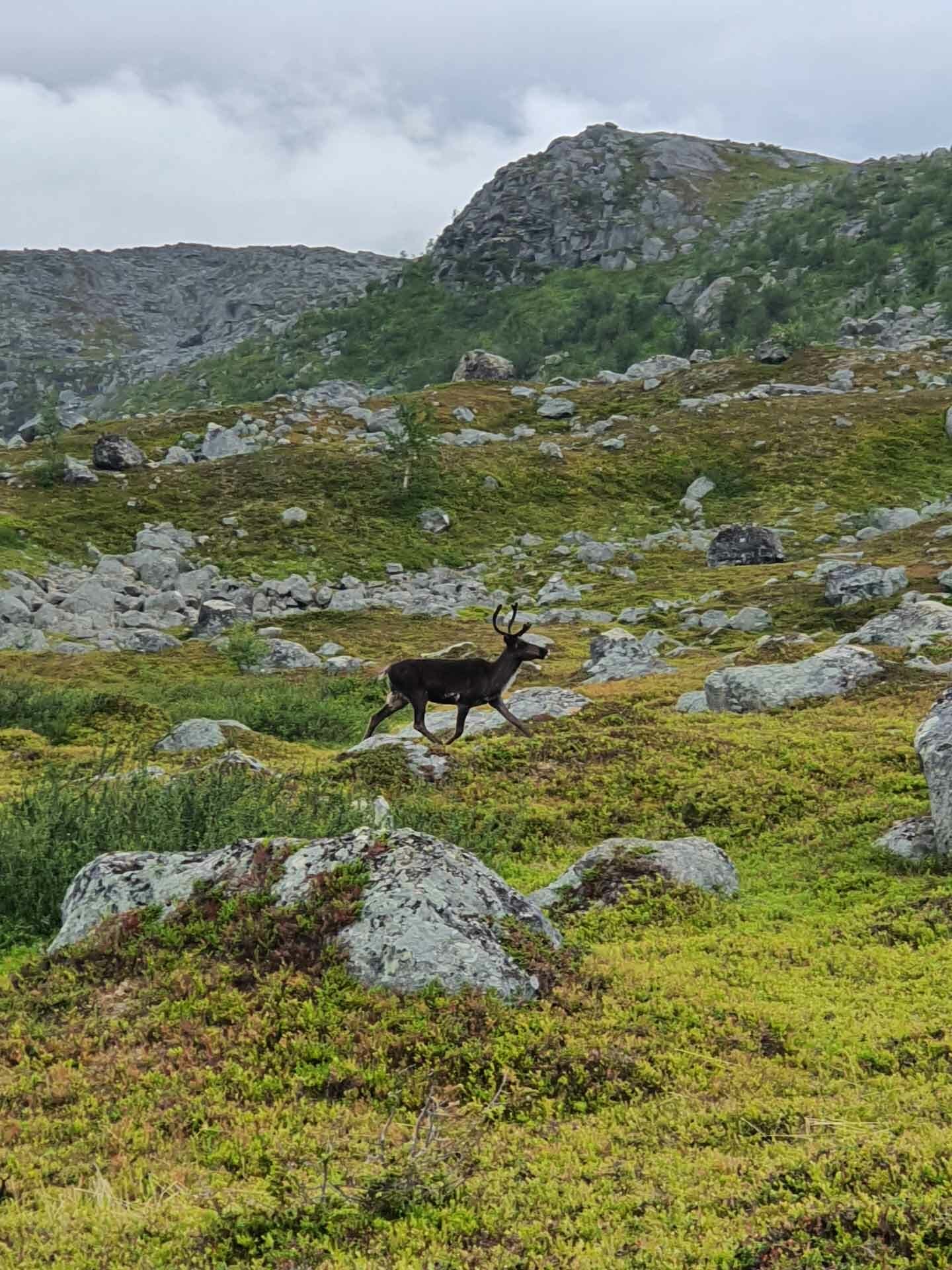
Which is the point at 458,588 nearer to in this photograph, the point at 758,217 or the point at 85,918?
the point at 85,918

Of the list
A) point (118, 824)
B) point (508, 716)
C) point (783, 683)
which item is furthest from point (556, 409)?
point (118, 824)

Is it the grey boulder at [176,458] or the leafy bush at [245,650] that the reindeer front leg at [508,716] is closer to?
the leafy bush at [245,650]

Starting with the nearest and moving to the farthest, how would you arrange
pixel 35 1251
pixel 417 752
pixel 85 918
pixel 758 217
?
pixel 35 1251, pixel 85 918, pixel 417 752, pixel 758 217

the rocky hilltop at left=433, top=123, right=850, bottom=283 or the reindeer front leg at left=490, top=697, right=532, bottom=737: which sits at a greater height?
the rocky hilltop at left=433, top=123, right=850, bottom=283

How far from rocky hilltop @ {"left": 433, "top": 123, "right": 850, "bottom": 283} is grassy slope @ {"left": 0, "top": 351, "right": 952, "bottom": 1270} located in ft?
489

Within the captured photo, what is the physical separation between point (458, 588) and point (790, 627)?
821 inches

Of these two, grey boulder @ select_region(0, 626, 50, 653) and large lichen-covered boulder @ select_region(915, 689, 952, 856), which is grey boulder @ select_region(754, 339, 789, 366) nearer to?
grey boulder @ select_region(0, 626, 50, 653)

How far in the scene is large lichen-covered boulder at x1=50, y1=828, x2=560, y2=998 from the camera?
7625 millimetres

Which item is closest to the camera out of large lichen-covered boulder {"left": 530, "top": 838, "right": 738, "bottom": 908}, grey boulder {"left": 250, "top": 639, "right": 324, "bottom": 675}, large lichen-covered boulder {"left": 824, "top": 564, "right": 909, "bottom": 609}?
large lichen-covered boulder {"left": 530, "top": 838, "right": 738, "bottom": 908}

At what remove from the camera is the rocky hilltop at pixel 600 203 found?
508 feet

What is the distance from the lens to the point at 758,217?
5925 inches

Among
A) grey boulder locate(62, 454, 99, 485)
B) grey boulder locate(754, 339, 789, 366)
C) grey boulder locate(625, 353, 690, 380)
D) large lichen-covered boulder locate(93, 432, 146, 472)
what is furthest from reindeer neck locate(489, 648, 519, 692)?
grey boulder locate(754, 339, 789, 366)

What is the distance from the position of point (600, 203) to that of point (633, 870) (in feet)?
565

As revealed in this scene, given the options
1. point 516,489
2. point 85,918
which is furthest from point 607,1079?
point 516,489
